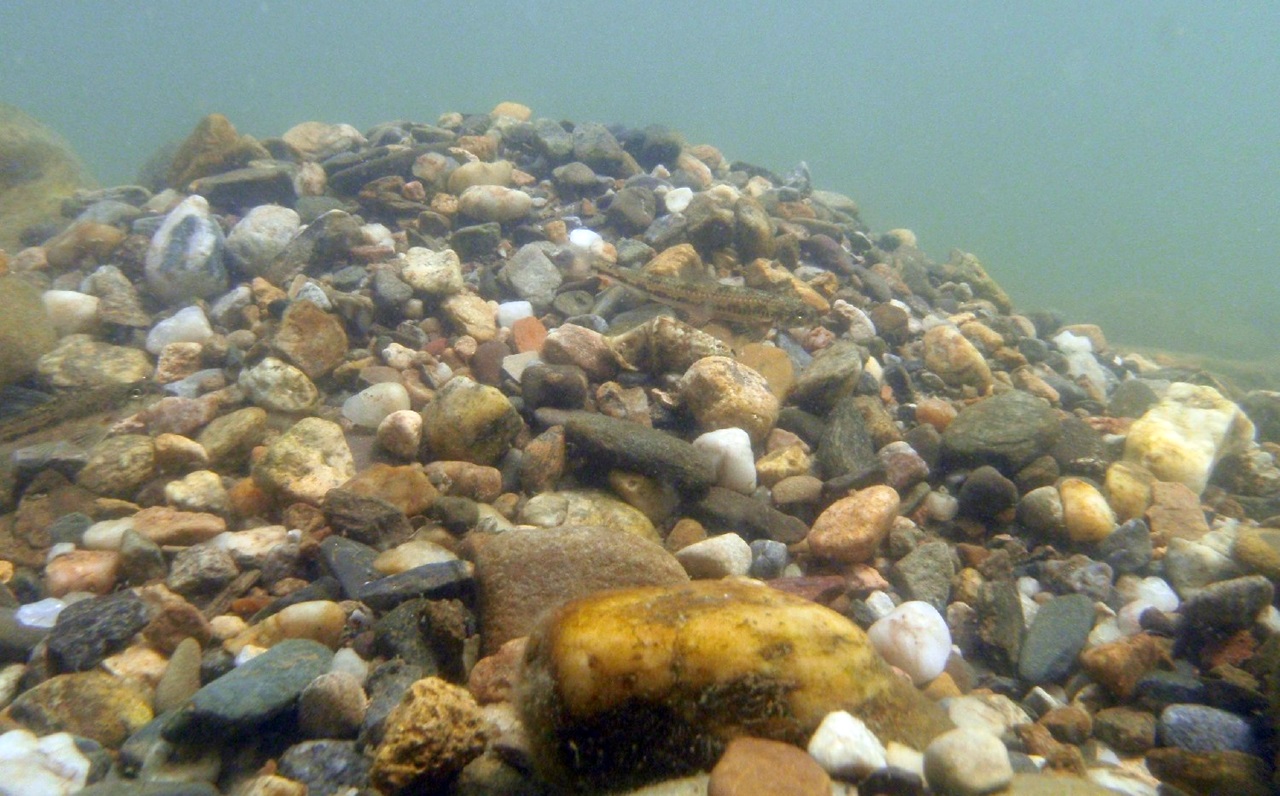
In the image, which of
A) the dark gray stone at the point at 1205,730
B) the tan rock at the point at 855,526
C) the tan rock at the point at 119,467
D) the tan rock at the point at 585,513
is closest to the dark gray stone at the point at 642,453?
the tan rock at the point at 585,513

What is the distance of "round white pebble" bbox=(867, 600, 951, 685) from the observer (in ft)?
11.4

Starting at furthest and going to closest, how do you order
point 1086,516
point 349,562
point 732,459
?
point 732,459, point 1086,516, point 349,562

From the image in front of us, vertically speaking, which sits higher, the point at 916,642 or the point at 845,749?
the point at 845,749

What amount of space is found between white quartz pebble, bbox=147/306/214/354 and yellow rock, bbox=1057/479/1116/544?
23.6 ft

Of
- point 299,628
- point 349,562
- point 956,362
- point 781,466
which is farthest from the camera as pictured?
point 956,362

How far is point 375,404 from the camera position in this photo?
5098 mm

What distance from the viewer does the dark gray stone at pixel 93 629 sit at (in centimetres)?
312

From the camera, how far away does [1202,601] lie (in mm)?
3729

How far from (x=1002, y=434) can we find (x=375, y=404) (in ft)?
16.1

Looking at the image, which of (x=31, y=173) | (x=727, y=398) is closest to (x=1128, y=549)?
(x=727, y=398)

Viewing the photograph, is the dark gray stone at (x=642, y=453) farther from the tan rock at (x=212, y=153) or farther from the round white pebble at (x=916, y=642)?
the tan rock at (x=212, y=153)

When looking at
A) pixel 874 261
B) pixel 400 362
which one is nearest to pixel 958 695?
pixel 400 362

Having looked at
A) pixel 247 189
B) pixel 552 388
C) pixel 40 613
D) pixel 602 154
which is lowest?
pixel 40 613

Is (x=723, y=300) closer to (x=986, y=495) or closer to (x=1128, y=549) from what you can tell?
(x=986, y=495)
